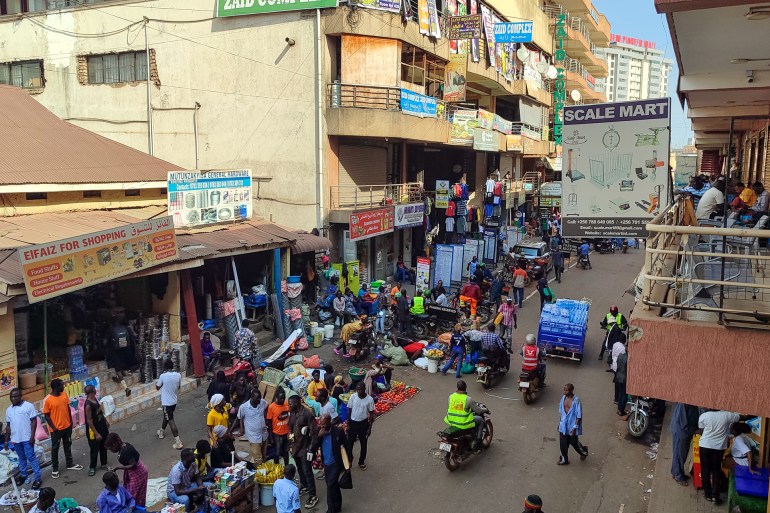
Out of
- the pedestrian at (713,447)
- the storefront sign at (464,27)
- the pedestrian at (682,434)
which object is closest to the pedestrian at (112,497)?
the pedestrian at (713,447)

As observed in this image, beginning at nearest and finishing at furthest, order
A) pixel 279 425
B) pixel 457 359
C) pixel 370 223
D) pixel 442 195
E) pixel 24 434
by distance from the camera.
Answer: pixel 24 434 < pixel 279 425 < pixel 457 359 < pixel 370 223 < pixel 442 195

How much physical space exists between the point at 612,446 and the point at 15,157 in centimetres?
1520

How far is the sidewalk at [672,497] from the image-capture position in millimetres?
9387

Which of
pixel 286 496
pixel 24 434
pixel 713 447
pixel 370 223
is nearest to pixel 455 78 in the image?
pixel 370 223

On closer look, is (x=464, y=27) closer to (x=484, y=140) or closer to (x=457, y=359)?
(x=484, y=140)

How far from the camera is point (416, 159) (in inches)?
1232

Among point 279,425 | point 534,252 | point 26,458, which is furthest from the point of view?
point 534,252

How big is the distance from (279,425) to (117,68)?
22129 mm

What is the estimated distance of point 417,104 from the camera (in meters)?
23.7

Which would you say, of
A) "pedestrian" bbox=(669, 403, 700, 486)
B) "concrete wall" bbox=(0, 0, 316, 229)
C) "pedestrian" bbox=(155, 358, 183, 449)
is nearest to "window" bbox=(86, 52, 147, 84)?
"concrete wall" bbox=(0, 0, 316, 229)

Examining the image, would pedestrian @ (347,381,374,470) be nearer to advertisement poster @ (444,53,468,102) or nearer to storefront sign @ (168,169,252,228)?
storefront sign @ (168,169,252,228)

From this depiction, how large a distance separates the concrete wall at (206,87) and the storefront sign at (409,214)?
3.90 meters

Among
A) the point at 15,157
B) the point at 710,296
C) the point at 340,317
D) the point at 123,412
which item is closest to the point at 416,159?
the point at 340,317

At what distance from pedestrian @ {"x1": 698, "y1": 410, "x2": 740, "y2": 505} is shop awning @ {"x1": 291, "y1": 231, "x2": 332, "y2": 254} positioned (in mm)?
12498
